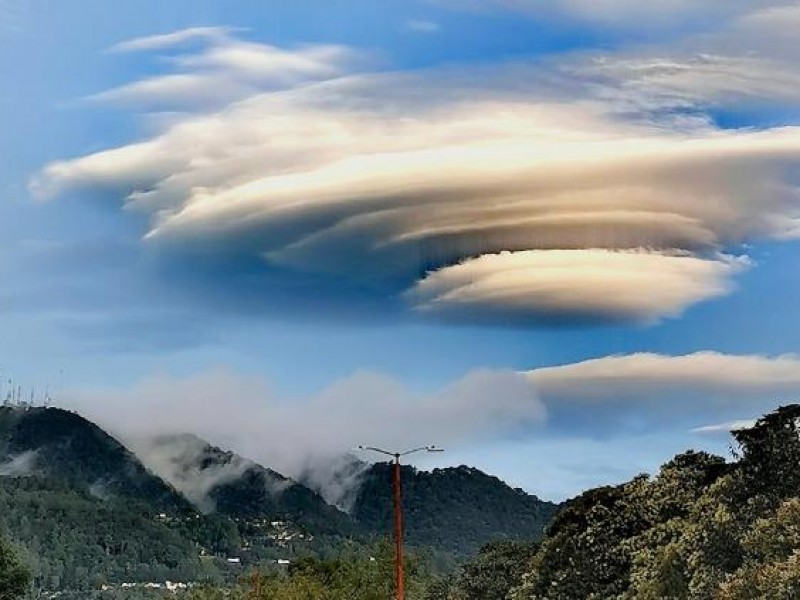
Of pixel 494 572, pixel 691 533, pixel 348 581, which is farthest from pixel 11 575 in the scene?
pixel 691 533

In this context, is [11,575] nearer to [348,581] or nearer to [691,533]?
[348,581]

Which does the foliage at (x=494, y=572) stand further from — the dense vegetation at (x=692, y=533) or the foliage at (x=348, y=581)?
Answer: the dense vegetation at (x=692, y=533)

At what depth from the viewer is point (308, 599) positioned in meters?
128

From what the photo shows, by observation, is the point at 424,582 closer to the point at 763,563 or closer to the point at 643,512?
the point at 643,512

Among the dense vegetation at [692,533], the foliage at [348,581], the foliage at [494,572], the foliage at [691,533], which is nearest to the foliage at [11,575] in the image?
the foliage at [348,581]

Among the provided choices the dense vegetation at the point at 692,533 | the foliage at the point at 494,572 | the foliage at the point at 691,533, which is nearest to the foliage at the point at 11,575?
the foliage at the point at 494,572

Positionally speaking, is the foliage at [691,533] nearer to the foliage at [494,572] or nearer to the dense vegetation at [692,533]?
the dense vegetation at [692,533]

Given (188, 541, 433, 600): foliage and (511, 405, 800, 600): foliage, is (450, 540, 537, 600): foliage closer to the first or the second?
(188, 541, 433, 600): foliage

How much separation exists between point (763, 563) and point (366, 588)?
258 feet

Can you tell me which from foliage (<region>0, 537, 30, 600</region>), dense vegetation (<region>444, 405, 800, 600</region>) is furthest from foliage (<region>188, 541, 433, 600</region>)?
dense vegetation (<region>444, 405, 800, 600</region>)

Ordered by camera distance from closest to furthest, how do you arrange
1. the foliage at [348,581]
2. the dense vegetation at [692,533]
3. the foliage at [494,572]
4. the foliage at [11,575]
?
the dense vegetation at [692,533]
the foliage at [11,575]
the foliage at [494,572]
the foliage at [348,581]

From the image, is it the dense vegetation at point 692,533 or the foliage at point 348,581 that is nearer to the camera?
the dense vegetation at point 692,533

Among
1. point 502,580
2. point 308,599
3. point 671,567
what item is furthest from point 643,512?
point 308,599

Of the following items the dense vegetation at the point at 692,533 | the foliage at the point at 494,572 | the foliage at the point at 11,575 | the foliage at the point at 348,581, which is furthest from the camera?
the foliage at the point at 348,581
